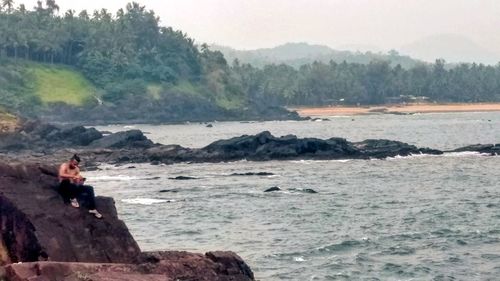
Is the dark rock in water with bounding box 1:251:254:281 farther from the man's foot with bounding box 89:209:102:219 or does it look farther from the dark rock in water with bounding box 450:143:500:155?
the dark rock in water with bounding box 450:143:500:155

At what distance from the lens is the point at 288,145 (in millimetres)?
83062

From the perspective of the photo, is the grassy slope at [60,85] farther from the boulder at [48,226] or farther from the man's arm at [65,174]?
the man's arm at [65,174]

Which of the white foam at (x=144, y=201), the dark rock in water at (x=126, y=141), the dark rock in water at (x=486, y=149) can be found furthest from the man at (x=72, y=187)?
the dark rock in water at (x=126, y=141)

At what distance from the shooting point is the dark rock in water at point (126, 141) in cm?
9362

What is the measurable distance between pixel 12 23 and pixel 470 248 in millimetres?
170679

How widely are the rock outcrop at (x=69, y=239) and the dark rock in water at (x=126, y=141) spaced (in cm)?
6954

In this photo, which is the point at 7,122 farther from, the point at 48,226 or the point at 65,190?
the point at 48,226

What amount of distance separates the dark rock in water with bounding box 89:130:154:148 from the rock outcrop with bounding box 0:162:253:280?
69.5 m

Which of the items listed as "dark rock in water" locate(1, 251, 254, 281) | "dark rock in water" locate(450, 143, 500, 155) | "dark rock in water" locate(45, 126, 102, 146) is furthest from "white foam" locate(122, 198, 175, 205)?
"dark rock in water" locate(45, 126, 102, 146)

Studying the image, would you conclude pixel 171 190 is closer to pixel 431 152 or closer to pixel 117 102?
pixel 431 152

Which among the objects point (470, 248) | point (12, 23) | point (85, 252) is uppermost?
point (12, 23)

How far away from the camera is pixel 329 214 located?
152 ft

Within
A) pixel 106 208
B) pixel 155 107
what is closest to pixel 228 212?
pixel 106 208

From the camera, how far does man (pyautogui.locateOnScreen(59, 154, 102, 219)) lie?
23.1 metres
